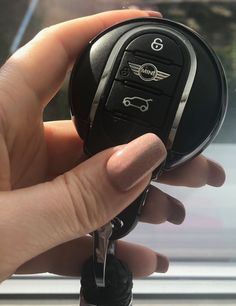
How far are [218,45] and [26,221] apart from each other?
0.51m

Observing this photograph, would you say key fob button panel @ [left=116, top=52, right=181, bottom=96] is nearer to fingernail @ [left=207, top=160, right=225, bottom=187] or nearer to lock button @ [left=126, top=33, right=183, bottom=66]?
lock button @ [left=126, top=33, right=183, bottom=66]

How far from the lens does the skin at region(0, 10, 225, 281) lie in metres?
0.44

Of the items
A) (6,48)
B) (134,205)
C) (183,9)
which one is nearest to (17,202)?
(134,205)

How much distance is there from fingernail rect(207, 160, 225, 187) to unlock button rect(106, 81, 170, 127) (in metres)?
0.20

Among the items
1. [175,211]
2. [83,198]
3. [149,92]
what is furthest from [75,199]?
[175,211]

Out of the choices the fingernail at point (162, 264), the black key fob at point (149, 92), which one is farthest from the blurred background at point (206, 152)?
the black key fob at point (149, 92)

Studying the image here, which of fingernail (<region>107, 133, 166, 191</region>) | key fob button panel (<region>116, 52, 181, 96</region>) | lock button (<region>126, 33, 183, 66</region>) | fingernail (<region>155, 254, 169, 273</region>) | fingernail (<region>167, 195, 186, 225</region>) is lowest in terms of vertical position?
fingernail (<region>155, 254, 169, 273</region>)

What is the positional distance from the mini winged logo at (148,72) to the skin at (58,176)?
0.23 ft

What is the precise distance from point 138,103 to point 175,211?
244 mm

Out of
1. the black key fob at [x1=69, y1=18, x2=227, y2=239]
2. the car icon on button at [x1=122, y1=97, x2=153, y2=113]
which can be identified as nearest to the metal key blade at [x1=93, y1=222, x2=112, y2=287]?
the black key fob at [x1=69, y1=18, x2=227, y2=239]

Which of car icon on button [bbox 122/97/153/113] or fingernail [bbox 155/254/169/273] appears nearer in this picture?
car icon on button [bbox 122/97/153/113]

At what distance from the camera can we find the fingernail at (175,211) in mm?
672

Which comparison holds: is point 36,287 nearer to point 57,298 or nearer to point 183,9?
point 57,298

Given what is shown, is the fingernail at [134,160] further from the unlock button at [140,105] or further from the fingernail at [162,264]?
the fingernail at [162,264]
